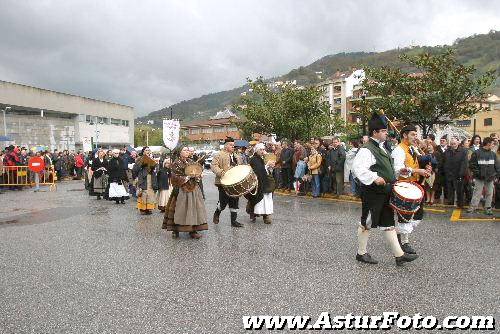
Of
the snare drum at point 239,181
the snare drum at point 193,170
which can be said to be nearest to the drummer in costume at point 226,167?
the snare drum at point 239,181

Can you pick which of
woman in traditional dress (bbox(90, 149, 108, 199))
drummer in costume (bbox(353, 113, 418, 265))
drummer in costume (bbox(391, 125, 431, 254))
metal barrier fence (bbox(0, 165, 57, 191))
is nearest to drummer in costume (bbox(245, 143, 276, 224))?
drummer in costume (bbox(391, 125, 431, 254))

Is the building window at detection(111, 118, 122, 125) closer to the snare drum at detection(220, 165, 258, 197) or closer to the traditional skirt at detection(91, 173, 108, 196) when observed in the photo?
the traditional skirt at detection(91, 173, 108, 196)

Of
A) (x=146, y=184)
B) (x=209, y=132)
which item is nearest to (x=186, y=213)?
(x=146, y=184)

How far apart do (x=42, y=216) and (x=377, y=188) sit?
8908mm

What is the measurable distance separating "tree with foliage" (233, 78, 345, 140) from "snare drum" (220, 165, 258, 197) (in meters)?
15.7

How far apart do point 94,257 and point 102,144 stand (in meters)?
65.9

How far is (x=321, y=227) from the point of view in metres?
9.32

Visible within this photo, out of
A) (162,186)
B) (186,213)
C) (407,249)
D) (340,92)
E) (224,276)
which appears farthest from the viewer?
(340,92)

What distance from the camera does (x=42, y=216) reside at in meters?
11.8

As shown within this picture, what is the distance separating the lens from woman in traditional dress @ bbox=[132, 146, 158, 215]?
39.0 ft

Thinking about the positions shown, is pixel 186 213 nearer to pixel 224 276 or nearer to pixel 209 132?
pixel 224 276

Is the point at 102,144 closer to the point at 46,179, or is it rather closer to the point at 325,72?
the point at 46,179

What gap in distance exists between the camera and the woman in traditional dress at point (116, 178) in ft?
46.9

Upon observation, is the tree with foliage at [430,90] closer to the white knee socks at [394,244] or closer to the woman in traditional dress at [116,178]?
the woman in traditional dress at [116,178]
